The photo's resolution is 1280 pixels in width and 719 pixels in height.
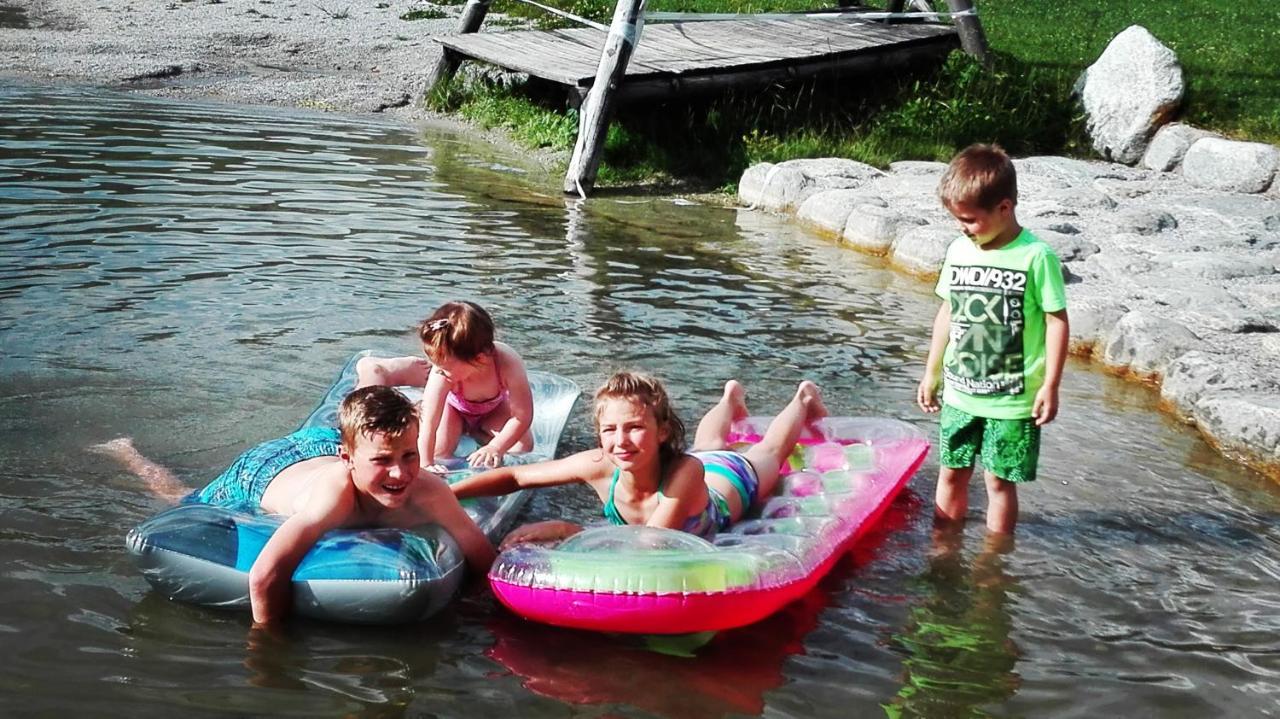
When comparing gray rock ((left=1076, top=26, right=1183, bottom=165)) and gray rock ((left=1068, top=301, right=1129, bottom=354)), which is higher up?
gray rock ((left=1076, top=26, right=1183, bottom=165))

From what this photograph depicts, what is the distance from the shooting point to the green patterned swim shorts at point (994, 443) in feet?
14.3

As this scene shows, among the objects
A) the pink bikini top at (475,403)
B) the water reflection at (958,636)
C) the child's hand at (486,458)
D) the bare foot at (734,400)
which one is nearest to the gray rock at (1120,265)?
the bare foot at (734,400)

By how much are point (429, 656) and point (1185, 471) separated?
10.4ft

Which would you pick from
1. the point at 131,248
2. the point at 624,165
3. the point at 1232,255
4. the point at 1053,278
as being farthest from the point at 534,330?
the point at 624,165

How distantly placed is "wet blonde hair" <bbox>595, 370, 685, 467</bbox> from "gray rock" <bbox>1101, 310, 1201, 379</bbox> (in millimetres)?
3200

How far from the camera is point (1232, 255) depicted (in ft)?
26.6

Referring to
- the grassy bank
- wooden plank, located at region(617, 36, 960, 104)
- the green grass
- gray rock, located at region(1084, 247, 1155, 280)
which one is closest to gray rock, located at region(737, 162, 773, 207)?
the grassy bank

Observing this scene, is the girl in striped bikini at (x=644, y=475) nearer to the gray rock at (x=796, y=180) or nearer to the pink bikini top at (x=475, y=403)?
the pink bikini top at (x=475, y=403)

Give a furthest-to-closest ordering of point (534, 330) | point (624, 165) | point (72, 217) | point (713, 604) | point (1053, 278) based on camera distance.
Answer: point (624, 165), point (72, 217), point (534, 330), point (1053, 278), point (713, 604)

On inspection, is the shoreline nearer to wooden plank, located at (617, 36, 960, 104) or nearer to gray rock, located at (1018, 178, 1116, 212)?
gray rock, located at (1018, 178, 1116, 212)

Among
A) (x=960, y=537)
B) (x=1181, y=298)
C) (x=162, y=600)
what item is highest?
(x=1181, y=298)

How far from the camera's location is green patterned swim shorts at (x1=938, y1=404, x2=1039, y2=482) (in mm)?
4352

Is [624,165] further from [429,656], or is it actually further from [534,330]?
[429,656]

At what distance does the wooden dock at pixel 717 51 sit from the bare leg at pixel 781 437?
234 inches
